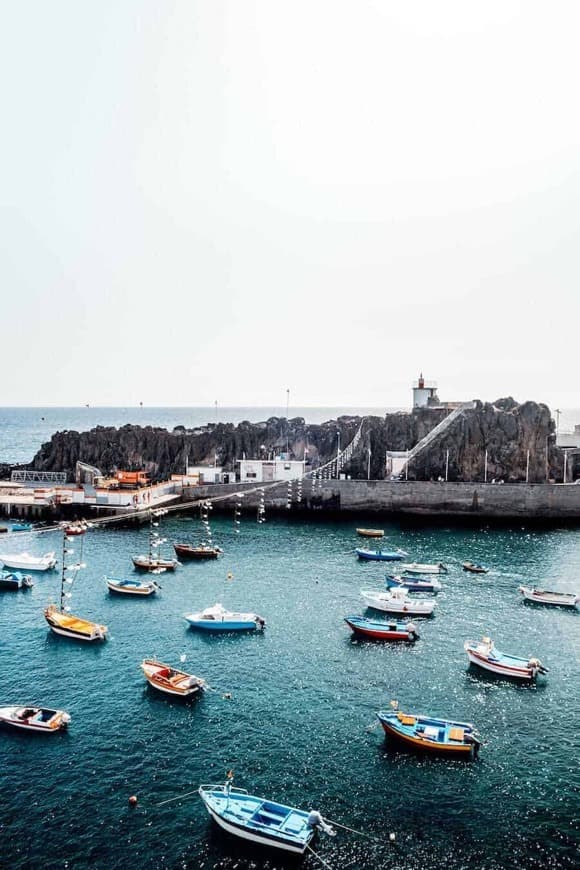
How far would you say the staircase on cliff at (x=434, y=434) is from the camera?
113375 millimetres

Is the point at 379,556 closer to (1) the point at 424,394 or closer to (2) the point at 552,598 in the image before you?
(2) the point at 552,598

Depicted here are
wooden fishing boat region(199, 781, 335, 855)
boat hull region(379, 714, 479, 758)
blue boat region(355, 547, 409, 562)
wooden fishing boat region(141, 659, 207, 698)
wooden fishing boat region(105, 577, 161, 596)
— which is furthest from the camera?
blue boat region(355, 547, 409, 562)

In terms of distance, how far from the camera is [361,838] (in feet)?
96.7

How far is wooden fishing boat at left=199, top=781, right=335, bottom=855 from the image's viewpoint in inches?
1126

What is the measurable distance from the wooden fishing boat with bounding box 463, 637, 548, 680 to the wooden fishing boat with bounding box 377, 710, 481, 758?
837 centimetres

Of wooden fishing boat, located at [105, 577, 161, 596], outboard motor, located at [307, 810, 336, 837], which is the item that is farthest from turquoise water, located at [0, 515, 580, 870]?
wooden fishing boat, located at [105, 577, 161, 596]

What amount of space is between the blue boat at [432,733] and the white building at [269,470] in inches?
2936

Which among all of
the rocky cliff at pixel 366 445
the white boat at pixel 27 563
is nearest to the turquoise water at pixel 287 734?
the white boat at pixel 27 563

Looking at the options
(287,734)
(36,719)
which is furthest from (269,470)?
(36,719)

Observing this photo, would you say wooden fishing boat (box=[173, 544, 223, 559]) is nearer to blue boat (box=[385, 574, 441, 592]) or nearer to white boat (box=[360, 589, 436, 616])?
blue boat (box=[385, 574, 441, 592])

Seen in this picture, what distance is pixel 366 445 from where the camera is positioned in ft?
405

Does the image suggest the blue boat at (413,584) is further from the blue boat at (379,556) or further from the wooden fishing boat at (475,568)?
the blue boat at (379,556)

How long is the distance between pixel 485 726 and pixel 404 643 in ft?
42.2

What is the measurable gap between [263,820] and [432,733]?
1110cm
